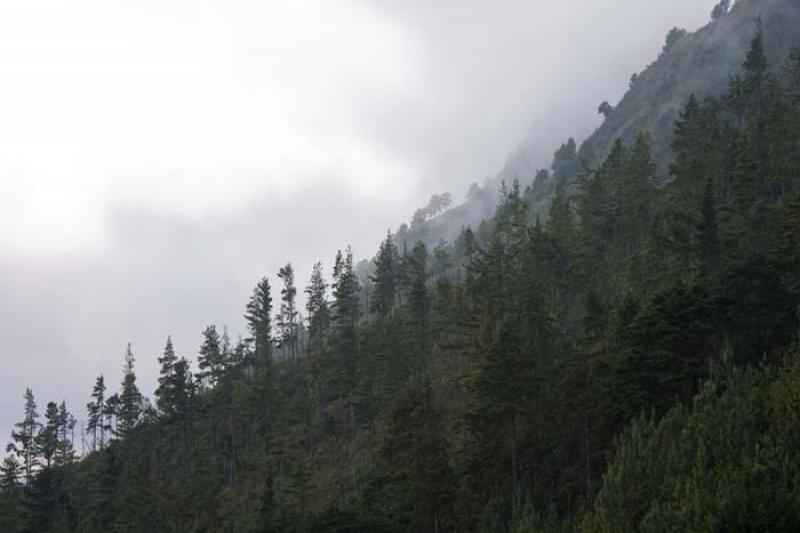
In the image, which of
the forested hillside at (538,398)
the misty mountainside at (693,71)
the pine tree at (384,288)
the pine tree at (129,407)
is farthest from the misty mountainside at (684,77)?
the pine tree at (129,407)

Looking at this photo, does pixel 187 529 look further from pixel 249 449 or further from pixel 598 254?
pixel 598 254

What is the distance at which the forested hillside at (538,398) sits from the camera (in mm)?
25328

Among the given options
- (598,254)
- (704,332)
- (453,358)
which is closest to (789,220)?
(704,332)

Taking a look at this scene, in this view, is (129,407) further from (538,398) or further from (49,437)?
(538,398)

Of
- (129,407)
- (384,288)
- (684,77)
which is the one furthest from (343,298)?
(684,77)

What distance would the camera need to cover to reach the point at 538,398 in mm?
39219

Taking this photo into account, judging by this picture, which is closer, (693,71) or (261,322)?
(261,322)

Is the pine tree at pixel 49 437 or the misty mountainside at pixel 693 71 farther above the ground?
the misty mountainside at pixel 693 71

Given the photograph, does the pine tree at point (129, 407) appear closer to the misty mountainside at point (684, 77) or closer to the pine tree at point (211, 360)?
the pine tree at point (211, 360)

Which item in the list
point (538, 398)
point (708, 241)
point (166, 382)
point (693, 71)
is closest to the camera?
point (538, 398)

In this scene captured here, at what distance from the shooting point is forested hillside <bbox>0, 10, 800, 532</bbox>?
25.3 m

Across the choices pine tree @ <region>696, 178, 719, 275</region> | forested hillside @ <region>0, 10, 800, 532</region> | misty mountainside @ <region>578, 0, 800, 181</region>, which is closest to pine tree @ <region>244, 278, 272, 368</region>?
forested hillside @ <region>0, 10, 800, 532</region>

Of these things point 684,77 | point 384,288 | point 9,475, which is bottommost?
point 9,475

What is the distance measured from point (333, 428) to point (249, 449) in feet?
34.1
